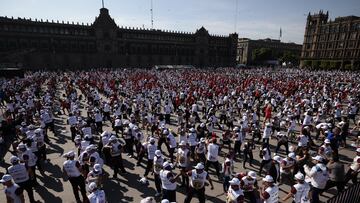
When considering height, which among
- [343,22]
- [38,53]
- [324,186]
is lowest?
[324,186]

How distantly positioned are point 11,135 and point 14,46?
54440 mm

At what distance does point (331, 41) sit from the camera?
8469 cm

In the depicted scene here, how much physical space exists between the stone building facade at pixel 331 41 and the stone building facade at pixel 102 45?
91.7 ft

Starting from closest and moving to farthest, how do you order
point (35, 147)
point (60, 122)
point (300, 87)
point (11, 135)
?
point (35, 147) < point (11, 135) < point (60, 122) < point (300, 87)

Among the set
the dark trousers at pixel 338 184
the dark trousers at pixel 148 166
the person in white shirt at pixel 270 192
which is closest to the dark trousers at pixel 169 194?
the dark trousers at pixel 148 166

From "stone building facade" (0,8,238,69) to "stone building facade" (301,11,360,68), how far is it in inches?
1101

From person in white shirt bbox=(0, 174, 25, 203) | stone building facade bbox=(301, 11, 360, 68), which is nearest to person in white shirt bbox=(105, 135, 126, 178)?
person in white shirt bbox=(0, 174, 25, 203)

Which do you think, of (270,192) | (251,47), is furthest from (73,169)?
(251,47)

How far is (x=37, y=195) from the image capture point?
8.30 meters

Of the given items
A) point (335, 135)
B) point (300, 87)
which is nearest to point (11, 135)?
point (335, 135)

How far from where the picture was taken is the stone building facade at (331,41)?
77206 millimetres

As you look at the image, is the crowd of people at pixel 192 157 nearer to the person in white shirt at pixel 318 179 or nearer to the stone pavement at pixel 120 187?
the person in white shirt at pixel 318 179

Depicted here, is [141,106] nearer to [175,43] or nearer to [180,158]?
[180,158]

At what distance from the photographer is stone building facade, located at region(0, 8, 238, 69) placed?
57969 millimetres
